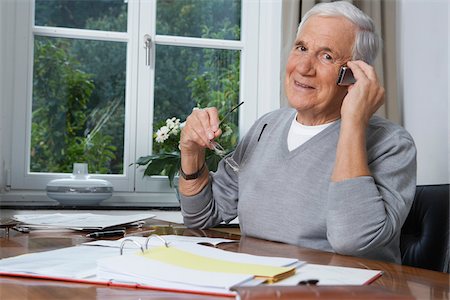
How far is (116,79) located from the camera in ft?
10.0

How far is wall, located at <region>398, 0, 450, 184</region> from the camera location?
252 cm

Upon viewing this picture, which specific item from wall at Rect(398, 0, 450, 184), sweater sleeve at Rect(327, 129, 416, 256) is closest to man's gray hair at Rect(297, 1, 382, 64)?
sweater sleeve at Rect(327, 129, 416, 256)

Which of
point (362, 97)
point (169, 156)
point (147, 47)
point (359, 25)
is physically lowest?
point (169, 156)

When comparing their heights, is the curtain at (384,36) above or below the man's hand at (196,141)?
above

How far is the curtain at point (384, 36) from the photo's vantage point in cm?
281

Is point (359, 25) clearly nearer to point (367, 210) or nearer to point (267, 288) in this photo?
point (367, 210)

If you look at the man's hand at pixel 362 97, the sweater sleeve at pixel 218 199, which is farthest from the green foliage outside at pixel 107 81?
the man's hand at pixel 362 97

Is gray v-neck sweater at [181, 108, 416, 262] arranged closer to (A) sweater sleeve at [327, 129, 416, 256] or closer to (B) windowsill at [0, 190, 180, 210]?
(A) sweater sleeve at [327, 129, 416, 256]

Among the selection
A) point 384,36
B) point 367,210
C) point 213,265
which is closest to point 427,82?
point 384,36

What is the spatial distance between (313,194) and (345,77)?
1.01 ft

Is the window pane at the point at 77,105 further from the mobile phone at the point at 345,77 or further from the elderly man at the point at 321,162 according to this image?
the mobile phone at the point at 345,77

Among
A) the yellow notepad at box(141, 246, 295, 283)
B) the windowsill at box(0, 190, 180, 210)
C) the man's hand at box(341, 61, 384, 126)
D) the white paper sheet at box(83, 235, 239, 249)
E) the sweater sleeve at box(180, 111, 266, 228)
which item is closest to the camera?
the yellow notepad at box(141, 246, 295, 283)

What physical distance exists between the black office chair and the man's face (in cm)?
33

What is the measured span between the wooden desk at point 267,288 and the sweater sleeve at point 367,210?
0.24 feet
